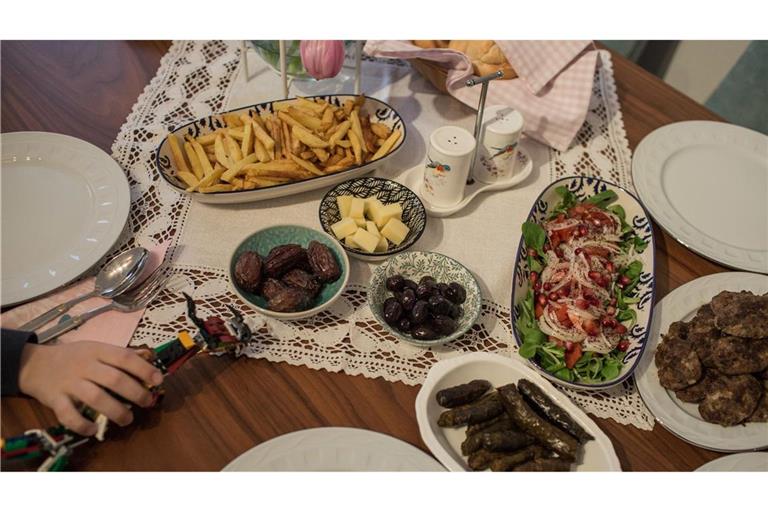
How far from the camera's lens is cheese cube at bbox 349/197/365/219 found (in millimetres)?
1771

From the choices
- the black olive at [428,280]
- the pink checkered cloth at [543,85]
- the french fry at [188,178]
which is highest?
the pink checkered cloth at [543,85]

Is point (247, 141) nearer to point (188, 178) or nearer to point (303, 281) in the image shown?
point (188, 178)

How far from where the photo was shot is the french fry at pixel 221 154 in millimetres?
1833

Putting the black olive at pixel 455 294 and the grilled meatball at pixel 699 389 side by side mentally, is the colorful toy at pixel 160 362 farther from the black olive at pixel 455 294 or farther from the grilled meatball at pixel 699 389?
the grilled meatball at pixel 699 389

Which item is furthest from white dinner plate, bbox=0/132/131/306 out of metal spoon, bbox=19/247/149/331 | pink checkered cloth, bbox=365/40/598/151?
pink checkered cloth, bbox=365/40/598/151

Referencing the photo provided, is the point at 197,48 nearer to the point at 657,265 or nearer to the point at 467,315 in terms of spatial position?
the point at 467,315

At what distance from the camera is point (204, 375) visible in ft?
4.89

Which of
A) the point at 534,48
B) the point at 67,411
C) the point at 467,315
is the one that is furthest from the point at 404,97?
the point at 67,411

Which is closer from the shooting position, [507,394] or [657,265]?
[507,394]

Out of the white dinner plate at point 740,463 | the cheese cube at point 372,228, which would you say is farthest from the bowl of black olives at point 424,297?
the white dinner plate at point 740,463

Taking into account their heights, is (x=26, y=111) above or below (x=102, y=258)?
above

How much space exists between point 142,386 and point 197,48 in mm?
1636

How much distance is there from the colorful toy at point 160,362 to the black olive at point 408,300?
0.42m

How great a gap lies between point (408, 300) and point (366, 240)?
25cm
